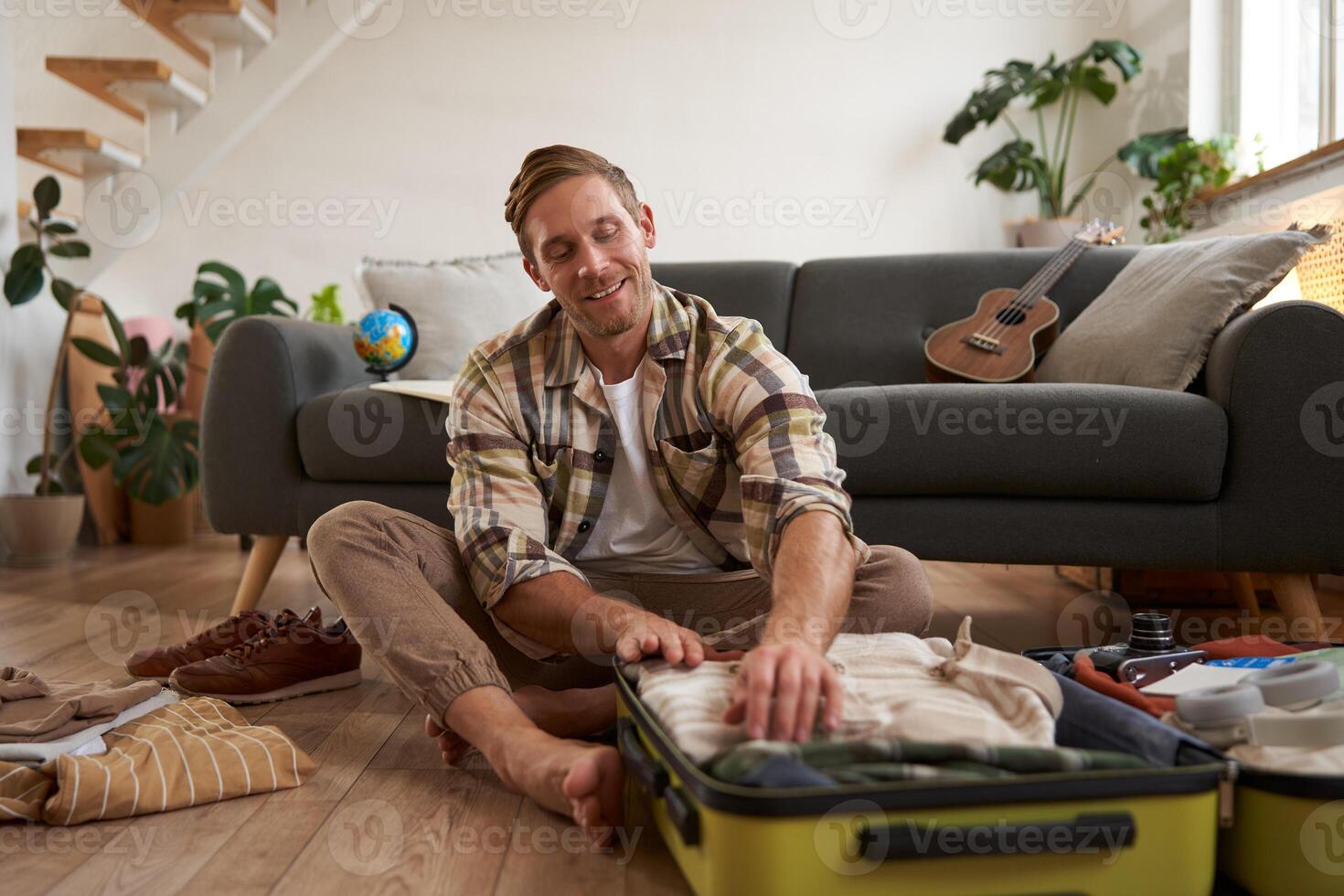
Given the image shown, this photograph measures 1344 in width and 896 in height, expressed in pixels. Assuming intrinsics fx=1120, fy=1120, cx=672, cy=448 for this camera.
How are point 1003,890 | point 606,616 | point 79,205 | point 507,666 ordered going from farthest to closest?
point 79,205 → point 507,666 → point 606,616 → point 1003,890

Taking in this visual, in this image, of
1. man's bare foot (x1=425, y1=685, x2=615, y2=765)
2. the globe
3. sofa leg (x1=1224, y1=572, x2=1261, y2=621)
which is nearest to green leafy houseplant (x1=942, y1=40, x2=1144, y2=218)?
sofa leg (x1=1224, y1=572, x2=1261, y2=621)

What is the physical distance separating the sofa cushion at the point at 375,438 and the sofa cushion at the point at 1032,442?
30.0 inches

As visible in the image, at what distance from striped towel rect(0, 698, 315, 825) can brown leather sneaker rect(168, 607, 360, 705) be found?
28cm

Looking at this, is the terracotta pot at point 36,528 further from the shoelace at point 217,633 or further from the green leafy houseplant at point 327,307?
the shoelace at point 217,633

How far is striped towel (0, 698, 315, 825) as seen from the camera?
1143 mm

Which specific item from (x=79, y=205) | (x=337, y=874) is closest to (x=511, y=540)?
(x=337, y=874)

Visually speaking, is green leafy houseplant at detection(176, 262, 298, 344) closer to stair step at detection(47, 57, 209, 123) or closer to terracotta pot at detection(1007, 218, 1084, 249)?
A: stair step at detection(47, 57, 209, 123)

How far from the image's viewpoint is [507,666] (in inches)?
58.1

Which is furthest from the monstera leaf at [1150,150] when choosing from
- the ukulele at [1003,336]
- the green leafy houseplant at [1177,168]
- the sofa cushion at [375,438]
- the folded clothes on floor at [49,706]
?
the folded clothes on floor at [49,706]

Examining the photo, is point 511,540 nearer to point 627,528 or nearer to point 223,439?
point 627,528

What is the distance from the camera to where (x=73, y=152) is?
358 centimetres

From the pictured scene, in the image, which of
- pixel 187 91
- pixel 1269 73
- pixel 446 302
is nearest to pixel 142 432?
pixel 187 91

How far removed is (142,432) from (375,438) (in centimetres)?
163

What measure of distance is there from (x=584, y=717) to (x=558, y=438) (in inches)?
13.7
